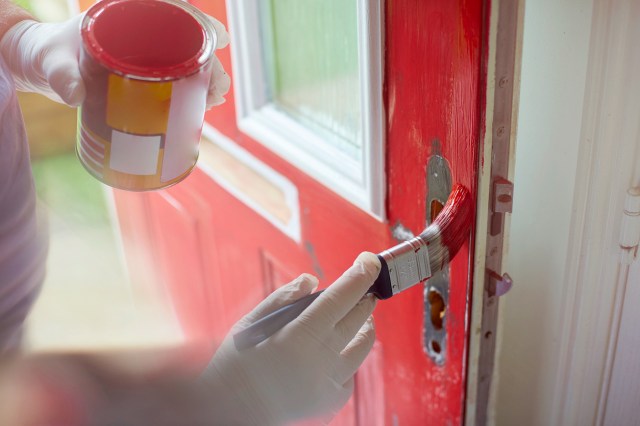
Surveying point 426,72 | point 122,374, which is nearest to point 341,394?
point 426,72

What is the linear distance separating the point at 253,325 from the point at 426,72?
0.35m

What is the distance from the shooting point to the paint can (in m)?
0.77

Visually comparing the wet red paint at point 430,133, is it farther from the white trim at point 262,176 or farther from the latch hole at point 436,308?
the white trim at point 262,176

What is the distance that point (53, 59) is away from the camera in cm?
92

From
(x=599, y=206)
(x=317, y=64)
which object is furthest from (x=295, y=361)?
(x=317, y=64)

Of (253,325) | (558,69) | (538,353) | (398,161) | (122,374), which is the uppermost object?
(558,69)

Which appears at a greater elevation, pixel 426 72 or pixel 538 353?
pixel 426 72

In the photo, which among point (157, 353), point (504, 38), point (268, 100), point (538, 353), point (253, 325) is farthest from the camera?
point (157, 353)

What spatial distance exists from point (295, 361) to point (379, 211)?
258mm

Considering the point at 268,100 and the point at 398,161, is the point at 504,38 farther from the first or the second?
the point at 268,100

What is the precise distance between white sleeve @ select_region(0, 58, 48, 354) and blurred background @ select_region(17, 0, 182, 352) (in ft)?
3.66

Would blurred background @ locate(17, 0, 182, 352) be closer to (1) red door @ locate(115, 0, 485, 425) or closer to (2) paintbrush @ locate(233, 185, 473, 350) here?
(1) red door @ locate(115, 0, 485, 425)

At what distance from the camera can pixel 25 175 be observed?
1.13 meters

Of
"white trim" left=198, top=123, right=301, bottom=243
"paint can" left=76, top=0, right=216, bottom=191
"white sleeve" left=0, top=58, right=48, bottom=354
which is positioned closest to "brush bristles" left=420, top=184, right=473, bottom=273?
"paint can" left=76, top=0, right=216, bottom=191
